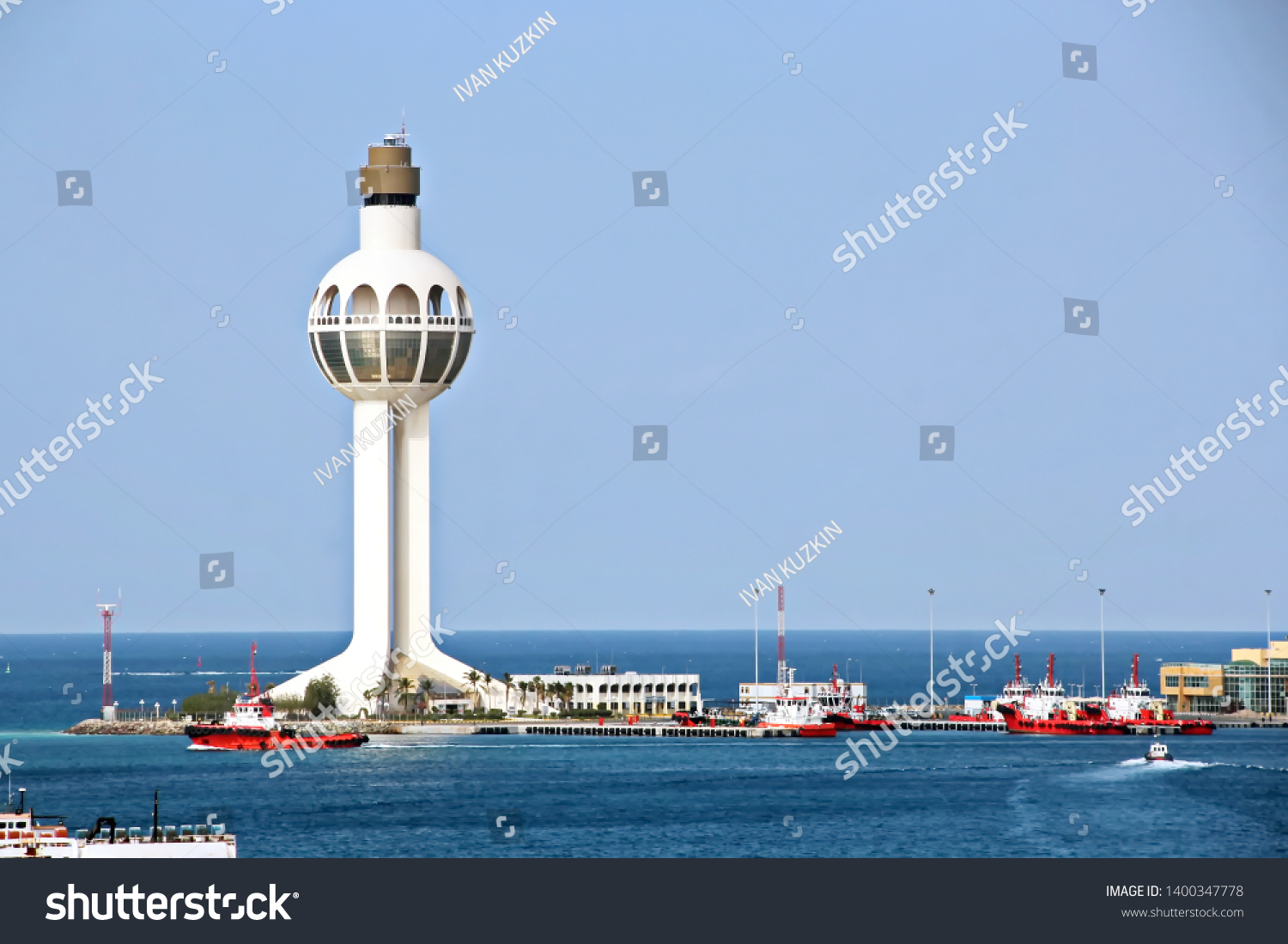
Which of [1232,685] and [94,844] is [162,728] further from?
[1232,685]

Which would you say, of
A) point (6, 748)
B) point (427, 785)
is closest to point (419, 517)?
point (6, 748)

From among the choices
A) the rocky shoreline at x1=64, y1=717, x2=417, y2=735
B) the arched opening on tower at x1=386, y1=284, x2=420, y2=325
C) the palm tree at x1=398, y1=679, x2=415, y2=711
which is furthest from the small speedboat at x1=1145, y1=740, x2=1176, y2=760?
the arched opening on tower at x1=386, y1=284, x2=420, y2=325

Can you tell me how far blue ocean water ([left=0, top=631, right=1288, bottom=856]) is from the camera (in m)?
92.9

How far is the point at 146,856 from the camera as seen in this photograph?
74.8m

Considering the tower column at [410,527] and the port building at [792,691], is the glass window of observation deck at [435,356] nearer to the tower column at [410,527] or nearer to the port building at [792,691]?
the tower column at [410,527]

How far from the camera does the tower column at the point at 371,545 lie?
511 feet

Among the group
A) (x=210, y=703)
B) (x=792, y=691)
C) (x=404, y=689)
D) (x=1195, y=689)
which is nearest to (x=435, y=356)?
(x=404, y=689)

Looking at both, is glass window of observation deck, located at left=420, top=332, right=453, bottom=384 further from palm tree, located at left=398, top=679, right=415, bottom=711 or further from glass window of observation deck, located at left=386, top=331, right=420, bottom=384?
palm tree, located at left=398, top=679, right=415, bottom=711

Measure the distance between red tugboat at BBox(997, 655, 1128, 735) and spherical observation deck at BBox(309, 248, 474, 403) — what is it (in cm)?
5035

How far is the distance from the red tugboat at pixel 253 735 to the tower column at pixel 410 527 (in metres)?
14.6

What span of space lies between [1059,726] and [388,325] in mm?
59363

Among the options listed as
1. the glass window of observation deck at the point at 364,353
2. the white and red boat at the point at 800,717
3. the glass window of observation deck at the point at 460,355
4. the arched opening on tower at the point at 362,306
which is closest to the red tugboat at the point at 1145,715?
the white and red boat at the point at 800,717

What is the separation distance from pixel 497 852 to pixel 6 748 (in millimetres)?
63097

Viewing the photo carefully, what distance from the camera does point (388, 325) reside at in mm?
153375
